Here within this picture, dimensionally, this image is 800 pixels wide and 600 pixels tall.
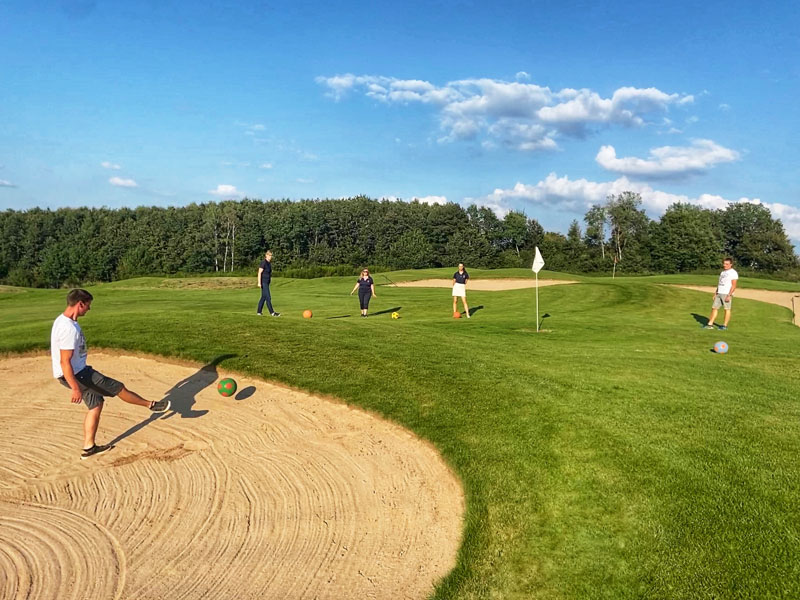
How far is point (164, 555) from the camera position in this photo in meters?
5.57

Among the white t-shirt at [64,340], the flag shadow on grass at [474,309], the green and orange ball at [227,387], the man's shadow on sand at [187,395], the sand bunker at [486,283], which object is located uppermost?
the white t-shirt at [64,340]

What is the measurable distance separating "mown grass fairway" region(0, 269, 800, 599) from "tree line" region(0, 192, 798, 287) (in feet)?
258

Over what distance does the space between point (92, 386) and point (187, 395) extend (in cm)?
298

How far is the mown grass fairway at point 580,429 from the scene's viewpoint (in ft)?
16.5

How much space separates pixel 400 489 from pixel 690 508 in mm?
3583

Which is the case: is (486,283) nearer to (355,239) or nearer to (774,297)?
(774,297)

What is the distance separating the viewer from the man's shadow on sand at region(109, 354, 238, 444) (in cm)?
916

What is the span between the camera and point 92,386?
7660 millimetres

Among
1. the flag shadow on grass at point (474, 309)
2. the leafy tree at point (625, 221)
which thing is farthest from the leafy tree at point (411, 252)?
the flag shadow on grass at point (474, 309)

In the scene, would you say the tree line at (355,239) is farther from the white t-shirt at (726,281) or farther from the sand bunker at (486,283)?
the white t-shirt at (726,281)

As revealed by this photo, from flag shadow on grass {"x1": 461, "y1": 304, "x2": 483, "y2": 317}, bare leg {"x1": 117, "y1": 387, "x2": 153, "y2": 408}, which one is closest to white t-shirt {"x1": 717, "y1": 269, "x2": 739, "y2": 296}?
flag shadow on grass {"x1": 461, "y1": 304, "x2": 483, "y2": 317}

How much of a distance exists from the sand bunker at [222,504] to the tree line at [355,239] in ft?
273

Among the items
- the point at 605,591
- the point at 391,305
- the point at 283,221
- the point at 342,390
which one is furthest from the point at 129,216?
the point at 605,591

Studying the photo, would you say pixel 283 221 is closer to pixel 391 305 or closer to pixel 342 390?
pixel 391 305
